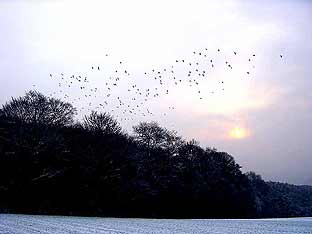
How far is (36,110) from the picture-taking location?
58531 mm

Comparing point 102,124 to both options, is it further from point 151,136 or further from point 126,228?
point 126,228

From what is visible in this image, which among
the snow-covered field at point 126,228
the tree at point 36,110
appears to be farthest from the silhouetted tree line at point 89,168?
the snow-covered field at point 126,228

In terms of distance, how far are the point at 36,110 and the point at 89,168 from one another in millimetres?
10296

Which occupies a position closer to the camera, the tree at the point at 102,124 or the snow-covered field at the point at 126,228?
the snow-covered field at the point at 126,228

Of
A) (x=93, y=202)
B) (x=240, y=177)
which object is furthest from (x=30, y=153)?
(x=240, y=177)

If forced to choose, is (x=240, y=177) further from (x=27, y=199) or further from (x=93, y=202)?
A: (x=27, y=199)

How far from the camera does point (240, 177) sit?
3752 inches

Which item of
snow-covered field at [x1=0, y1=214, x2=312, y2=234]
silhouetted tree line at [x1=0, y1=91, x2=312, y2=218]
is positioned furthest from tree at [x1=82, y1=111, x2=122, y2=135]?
snow-covered field at [x1=0, y1=214, x2=312, y2=234]

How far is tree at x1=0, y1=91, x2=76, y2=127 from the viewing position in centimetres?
5809

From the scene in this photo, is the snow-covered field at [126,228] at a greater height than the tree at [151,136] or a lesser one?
lesser

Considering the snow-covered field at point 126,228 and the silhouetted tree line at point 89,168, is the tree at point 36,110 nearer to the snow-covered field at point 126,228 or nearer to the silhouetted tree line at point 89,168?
the silhouetted tree line at point 89,168

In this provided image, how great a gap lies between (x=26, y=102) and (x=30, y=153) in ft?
22.6

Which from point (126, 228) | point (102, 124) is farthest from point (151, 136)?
point (126, 228)

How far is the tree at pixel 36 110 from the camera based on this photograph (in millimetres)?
58094
